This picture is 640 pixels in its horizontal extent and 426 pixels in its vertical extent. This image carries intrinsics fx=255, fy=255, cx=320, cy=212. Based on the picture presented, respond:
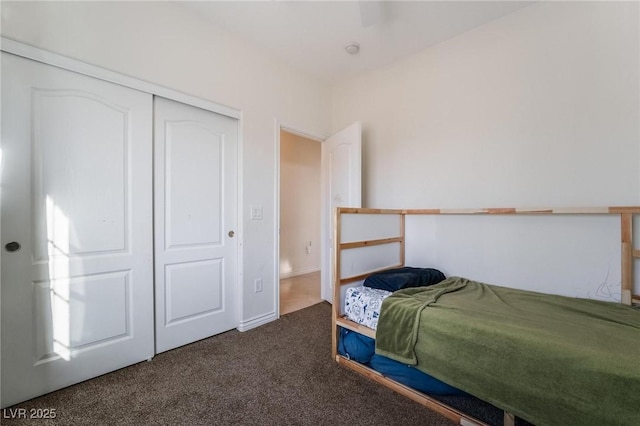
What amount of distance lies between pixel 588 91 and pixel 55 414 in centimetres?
A: 363

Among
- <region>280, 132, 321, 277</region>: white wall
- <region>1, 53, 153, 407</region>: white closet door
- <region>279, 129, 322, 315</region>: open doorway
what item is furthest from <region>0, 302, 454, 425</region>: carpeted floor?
<region>280, 132, 321, 277</region>: white wall

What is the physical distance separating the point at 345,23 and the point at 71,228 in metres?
2.42

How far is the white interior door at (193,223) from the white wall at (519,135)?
161cm

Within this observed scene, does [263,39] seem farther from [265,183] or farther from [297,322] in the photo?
[297,322]

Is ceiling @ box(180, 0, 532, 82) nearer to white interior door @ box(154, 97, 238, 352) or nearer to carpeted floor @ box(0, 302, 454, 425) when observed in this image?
white interior door @ box(154, 97, 238, 352)

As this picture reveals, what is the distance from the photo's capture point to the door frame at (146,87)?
1.38 m

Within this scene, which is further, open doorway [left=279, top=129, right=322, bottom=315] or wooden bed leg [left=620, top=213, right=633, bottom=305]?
open doorway [left=279, top=129, right=322, bottom=315]

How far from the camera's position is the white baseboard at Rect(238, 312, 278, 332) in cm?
226

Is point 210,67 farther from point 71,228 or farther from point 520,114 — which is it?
point 520,114

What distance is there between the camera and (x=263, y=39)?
2.27 meters

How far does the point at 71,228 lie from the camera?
1527 mm

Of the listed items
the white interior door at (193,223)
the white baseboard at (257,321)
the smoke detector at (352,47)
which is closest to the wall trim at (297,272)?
the white baseboard at (257,321)

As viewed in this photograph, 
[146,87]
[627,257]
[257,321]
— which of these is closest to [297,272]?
[257,321]

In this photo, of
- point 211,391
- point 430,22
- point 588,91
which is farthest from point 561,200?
point 211,391
